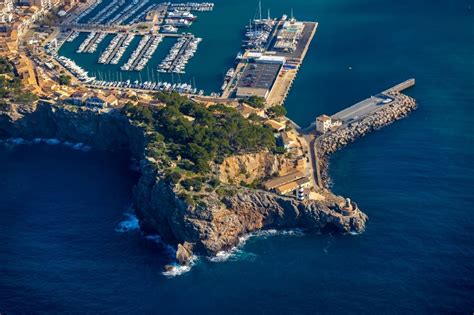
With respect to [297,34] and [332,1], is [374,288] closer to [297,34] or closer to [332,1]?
[297,34]

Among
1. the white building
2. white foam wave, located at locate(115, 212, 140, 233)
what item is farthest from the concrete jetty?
the white building

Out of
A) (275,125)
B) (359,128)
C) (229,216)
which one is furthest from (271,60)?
(229,216)

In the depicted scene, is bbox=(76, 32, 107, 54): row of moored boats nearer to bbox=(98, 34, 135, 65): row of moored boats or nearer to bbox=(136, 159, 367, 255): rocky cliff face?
bbox=(98, 34, 135, 65): row of moored boats

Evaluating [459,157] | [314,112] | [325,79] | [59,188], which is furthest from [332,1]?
[59,188]

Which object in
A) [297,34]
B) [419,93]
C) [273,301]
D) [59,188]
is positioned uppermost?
[297,34]

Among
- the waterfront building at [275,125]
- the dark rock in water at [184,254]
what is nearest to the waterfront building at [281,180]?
the waterfront building at [275,125]

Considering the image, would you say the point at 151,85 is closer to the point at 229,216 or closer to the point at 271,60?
the point at 271,60
